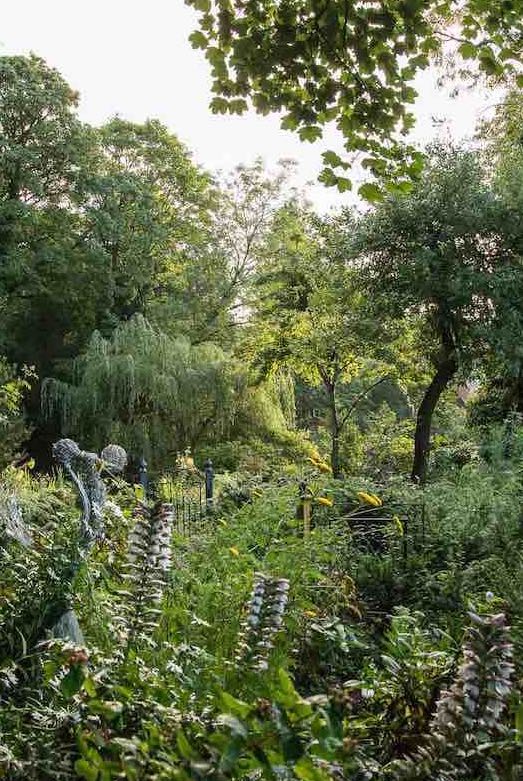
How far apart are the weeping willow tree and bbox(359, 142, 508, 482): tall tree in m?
5.47

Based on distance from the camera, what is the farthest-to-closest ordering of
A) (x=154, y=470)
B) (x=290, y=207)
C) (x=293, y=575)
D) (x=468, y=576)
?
(x=290, y=207)
(x=154, y=470)
(x=468, y=576)
(x=293, y=575)

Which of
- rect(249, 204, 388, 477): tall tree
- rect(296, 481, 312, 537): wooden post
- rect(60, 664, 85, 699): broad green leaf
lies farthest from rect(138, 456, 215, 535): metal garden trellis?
rect(60, 664, 85, 699): broad green leaf

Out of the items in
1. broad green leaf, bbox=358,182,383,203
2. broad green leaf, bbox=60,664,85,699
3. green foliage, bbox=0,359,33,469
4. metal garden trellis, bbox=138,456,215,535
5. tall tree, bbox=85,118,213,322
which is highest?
tall tree, bbox=85,118,213,322

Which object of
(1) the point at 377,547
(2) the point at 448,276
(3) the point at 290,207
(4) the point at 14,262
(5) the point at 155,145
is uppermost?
(5) the point at 155,145

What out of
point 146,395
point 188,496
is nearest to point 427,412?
point 188,496

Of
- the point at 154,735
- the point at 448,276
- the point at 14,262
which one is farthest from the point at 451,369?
the point at 154,735

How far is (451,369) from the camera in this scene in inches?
496

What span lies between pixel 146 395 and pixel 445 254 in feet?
24.3

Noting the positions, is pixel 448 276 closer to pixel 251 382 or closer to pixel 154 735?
pixel 251 382

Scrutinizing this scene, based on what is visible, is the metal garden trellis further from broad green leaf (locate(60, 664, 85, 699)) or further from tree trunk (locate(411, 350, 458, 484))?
broad green leaf (locate(60, 664, 85, 699))

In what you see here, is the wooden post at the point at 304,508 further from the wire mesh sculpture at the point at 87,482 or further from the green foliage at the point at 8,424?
the green foliage at the point at 8,424

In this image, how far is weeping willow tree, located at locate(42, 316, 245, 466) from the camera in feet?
51.9

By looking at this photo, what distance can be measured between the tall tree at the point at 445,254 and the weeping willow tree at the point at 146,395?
5.47 m

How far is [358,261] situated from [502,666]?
11647mm
